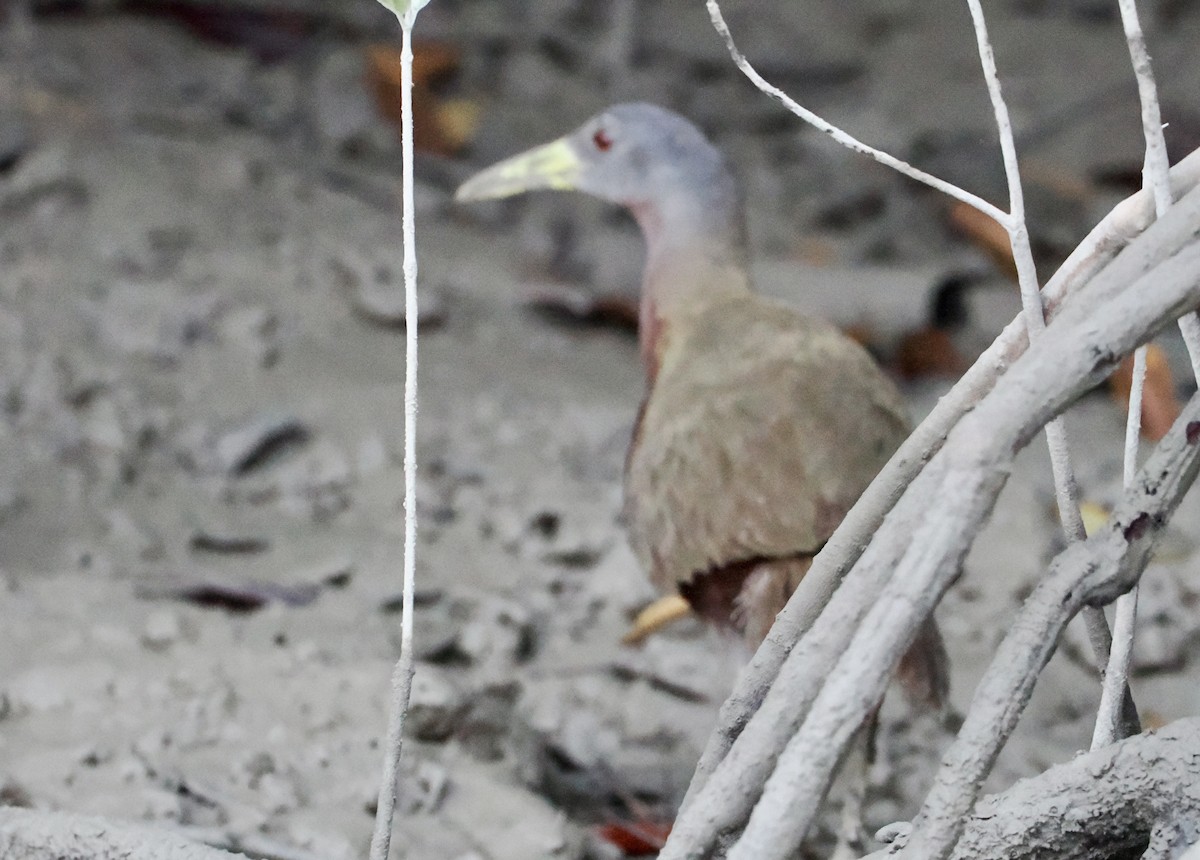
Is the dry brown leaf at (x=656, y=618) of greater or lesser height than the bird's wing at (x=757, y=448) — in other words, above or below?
below

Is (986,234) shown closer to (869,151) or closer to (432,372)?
(432,372)

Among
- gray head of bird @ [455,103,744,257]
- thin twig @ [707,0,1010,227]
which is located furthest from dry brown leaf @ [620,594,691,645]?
thin twig @ [707,0,1010,227]

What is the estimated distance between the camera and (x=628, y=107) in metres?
3.34

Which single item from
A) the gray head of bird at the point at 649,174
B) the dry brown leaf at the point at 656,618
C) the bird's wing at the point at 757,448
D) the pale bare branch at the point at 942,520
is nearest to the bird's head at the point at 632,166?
the gray head of bird at the point at 649,174

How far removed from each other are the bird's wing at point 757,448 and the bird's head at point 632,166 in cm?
56

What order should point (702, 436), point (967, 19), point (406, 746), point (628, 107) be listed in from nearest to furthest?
point (406, 746)
point (702, 436)
point (628, 107)
point (967, 19)

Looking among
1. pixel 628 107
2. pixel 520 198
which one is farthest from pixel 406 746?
pixel 520 198

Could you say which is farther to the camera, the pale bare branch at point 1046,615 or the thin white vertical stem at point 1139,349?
the thin white vertical stem at point 1139,349

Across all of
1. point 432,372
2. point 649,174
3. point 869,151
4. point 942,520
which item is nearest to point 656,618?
point 649,174

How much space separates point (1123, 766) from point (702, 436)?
1.16 metres

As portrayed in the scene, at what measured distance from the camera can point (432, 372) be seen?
3.96 meters

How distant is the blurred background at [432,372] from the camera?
7.61 ft

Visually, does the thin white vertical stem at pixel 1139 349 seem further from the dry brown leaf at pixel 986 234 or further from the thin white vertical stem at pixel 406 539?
the dry brown leaf at pixel 986 234

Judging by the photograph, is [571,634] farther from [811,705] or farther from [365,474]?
[811,705]
